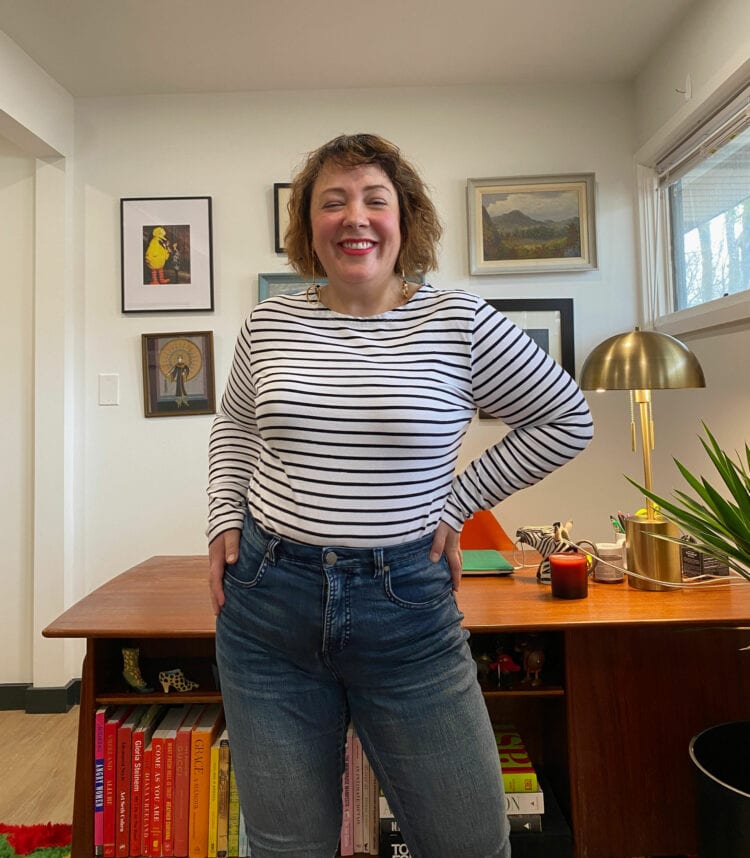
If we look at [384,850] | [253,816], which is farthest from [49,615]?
[253,816]

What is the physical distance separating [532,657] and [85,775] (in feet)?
3.38

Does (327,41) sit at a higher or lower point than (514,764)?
higher

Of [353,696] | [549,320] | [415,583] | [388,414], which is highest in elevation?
[549,320]

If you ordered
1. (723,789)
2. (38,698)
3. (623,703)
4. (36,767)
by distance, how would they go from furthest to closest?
(38,698) < (36,767) < (623,703) < (723,789)

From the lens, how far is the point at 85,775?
4.53 ft

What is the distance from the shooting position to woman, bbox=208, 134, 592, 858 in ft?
2.70

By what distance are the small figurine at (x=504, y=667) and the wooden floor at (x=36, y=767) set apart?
1.39 m

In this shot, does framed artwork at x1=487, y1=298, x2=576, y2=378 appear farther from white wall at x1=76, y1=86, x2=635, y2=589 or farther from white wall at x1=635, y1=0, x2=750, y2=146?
white wall at x1=635, y1=0, x2=750, y2=146

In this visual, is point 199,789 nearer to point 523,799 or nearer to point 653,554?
point 523,799

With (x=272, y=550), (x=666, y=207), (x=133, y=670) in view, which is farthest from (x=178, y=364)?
(x=666, y=207)

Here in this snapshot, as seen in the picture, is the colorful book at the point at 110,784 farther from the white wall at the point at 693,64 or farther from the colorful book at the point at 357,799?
the white wall at the point at 693,64

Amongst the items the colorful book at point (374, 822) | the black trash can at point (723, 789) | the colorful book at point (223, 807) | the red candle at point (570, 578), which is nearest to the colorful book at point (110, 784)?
the colorful book at point (223, 807)

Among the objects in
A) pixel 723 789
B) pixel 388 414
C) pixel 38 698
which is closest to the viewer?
pixel 388 414

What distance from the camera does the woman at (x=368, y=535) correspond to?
0.82 metres
